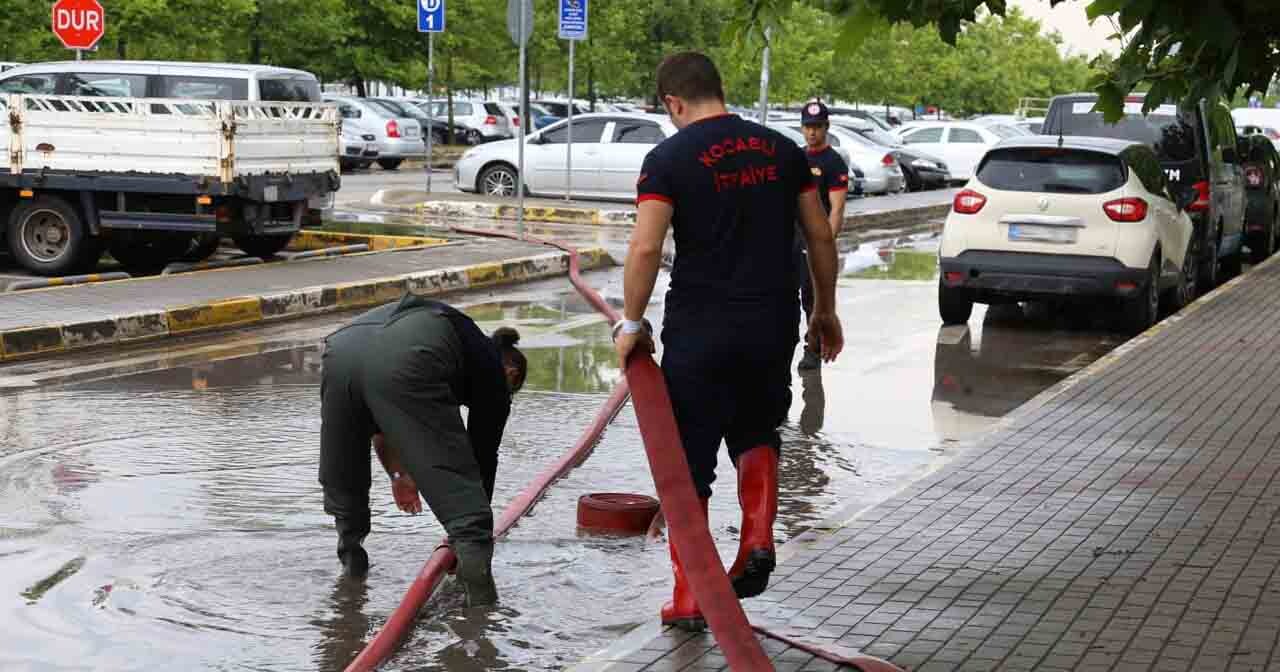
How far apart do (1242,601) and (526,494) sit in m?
3.05

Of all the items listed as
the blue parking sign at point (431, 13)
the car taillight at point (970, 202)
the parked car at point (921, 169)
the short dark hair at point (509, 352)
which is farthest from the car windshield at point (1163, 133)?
the parked car at point (921, 169)

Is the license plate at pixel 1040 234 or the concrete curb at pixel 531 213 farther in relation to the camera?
the concrete curb at pixel 531 213

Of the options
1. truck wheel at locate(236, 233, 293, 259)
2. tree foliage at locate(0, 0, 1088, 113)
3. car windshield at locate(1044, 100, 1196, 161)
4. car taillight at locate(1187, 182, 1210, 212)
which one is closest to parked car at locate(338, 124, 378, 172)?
tree foliage at locate(0, 0, 1088, 113)

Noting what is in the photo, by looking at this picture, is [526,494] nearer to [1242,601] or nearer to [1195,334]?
[1242,601]

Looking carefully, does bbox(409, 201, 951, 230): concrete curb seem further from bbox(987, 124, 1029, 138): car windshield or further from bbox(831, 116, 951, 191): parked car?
bbox(987, 124, 1029, 138): car windshield

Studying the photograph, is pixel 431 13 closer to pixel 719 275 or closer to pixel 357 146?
pixel 357 146

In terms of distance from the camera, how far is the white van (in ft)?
60.3

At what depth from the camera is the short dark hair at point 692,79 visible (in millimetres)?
5871

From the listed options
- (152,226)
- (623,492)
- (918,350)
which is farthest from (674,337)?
(152,226)

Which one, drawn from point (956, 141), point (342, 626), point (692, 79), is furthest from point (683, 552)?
point (956, 141)

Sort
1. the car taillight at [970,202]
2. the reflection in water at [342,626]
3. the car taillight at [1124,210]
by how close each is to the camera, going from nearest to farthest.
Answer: the reflection in water at [342,626] → the car taillight at [1124,210] → the car taillight at [970,202]

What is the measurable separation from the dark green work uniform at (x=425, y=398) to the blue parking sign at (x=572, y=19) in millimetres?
18277

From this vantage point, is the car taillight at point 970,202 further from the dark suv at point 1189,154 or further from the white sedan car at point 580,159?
the white sedan car at point 580,159

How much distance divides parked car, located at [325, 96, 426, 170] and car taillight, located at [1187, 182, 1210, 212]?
2439 cm
